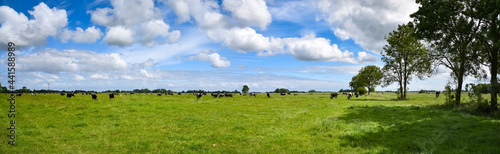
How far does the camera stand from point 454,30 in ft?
79.8

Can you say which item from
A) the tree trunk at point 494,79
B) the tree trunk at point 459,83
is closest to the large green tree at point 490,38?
the tree trunk at point 494,79

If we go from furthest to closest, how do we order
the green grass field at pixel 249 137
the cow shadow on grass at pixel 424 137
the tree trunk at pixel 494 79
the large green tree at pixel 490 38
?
the tree trunk at pixel 494 79 → the large green tree at pixel 490 38 → the green grass field at pixel 249 137 → the cow shadow on grass at pixel 424 137

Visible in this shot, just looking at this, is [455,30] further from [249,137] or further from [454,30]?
[249,137]

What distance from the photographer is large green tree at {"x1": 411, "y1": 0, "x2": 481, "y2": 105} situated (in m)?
24.2

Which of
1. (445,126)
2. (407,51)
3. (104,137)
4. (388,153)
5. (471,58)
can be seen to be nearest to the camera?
(388,153)

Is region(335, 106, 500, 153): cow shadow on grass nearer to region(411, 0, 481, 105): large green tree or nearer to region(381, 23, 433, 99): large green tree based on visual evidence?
region(411, 0, 481, 105): large green tree

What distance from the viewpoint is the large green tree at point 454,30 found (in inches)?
952

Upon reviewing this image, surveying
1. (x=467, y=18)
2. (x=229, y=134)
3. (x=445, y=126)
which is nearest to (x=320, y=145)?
(x=229, y=134)

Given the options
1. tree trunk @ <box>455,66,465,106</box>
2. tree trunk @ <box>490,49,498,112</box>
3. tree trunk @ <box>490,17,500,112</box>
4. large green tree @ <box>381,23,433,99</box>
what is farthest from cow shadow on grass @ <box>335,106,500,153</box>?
large green tree @ <box>381,23,433,99</box>

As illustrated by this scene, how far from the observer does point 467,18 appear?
24.7 meters

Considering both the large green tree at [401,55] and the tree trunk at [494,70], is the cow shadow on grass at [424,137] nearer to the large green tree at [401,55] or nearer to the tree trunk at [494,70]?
the tree trunk at [494,70]

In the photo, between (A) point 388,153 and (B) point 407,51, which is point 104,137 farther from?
(B) point 407,51

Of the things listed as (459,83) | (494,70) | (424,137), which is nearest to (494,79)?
(494,70)

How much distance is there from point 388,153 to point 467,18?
2299 cm
